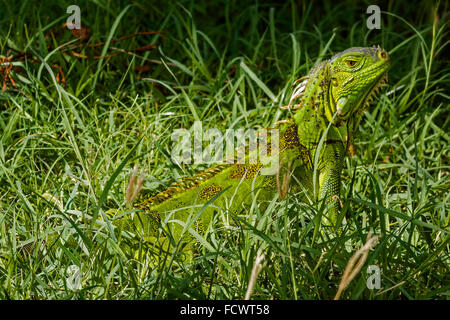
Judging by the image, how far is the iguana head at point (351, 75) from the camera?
372 cm

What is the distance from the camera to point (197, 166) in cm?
416

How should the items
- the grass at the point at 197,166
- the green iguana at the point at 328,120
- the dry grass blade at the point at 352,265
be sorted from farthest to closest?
1. the green iguana at the point at 328,120
2. the grass at the point at 197,166
3. the dry grass blade at the point at 352,265

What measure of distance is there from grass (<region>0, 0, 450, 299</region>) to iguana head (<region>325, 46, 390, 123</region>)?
41cm

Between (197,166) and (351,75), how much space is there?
3.78 ft

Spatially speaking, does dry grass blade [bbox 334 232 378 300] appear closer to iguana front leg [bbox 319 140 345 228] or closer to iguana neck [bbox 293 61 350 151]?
iguana front leg [bbox 319 140 345 228]

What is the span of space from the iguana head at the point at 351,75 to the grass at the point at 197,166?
16.1 inches

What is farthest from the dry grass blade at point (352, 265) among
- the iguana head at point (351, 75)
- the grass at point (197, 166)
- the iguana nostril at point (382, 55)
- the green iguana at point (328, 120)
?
the iguana nostril at point (382, 55)

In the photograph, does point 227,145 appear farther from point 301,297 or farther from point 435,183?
point 301,297

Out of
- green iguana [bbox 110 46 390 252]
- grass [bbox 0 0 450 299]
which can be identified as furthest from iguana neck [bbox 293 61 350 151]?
grass [bbox 0 0 450 299]

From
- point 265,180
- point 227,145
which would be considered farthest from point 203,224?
point 227,145

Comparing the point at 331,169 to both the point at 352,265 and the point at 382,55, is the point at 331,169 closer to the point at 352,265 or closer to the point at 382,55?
the point at 382,55

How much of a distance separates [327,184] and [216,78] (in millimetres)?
1502

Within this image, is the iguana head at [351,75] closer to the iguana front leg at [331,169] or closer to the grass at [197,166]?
the iguana front leg at [331,169]

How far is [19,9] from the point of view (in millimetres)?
5289
